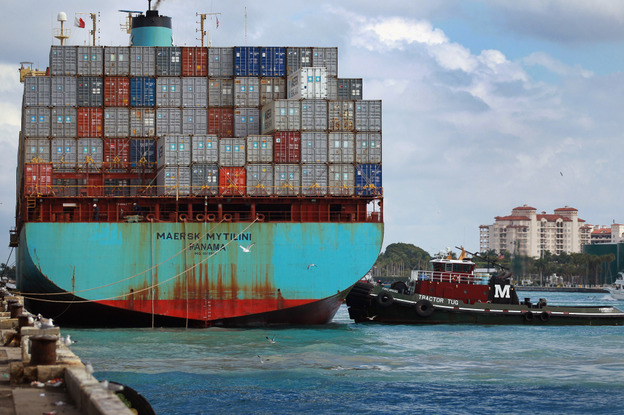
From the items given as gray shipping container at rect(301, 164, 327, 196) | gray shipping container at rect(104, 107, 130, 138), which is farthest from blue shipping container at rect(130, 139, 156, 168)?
gray shipping container at rect(301, 164, 327, 196)

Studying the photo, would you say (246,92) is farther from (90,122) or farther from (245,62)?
(90,122)

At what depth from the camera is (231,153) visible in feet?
140

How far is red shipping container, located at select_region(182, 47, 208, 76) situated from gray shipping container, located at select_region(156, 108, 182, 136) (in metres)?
2.35

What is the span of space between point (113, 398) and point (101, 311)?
3031 cm

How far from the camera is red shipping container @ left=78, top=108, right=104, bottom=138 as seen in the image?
4594cm

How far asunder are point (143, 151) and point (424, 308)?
17.9 m

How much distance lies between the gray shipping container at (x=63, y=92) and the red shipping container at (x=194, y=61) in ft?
19.6

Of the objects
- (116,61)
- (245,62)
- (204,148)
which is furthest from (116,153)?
(245,62)

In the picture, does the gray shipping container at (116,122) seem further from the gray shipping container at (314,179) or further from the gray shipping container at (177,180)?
the gray shipping container at (314,179)

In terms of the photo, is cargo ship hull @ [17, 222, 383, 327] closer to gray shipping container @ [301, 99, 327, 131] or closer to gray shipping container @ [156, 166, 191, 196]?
gray shipping container @ [156, 166, 191, 196]

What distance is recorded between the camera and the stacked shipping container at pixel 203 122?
42.7m

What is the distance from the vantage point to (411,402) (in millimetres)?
24812

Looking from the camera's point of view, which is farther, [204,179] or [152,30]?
[152,30]

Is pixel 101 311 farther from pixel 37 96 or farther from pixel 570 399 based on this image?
pixel 570 399
